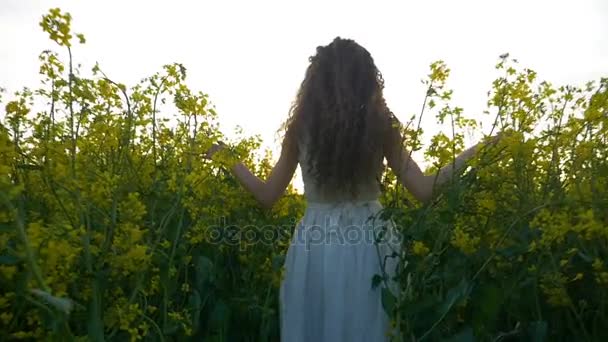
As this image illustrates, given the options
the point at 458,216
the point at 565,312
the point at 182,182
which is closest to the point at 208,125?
the point at 182,182

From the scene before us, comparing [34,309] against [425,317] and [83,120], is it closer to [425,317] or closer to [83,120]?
[83,120]

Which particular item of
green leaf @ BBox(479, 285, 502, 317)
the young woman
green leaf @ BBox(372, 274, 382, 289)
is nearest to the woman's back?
the young woman

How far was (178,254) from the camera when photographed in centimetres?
240

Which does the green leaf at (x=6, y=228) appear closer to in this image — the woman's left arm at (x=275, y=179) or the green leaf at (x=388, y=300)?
the green leaf at (x=388, y=300)

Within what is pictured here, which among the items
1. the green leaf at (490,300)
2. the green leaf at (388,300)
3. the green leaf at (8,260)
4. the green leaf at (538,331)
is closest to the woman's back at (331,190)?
the green leaf at (388,300)

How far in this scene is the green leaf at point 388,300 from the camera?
221 cm

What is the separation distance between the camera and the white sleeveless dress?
A: 254 cm

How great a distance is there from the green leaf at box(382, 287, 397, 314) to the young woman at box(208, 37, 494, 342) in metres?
0.26

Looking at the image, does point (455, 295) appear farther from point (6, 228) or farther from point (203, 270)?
point (6, 228)

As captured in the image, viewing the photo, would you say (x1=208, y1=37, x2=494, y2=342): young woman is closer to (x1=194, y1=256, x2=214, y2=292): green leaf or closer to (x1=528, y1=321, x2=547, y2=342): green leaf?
(x1=194, y1=256, x2=214, y2=292): green leaf

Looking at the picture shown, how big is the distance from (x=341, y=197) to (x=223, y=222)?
20.4 inches

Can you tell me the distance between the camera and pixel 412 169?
2.49 meters

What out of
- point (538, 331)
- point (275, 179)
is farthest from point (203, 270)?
point (538, 331)

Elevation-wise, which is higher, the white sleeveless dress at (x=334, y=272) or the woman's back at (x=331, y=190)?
the woman's back at (x=331, y=190)
